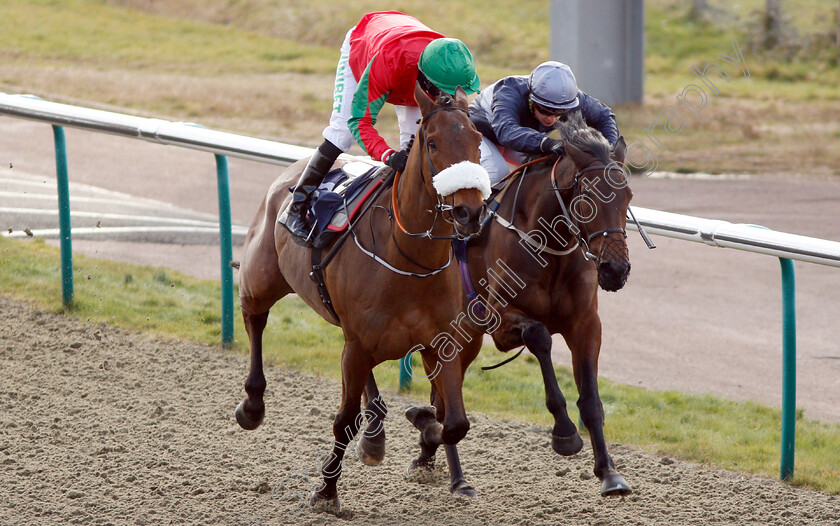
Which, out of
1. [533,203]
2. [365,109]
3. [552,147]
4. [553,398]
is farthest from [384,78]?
[553,398]

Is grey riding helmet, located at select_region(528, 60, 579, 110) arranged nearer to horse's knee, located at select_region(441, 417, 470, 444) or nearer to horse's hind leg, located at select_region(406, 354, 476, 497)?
horse's hind leg, located at select_region(406, 354, 476, 497)

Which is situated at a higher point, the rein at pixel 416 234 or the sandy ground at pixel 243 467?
the rein at pixel 416 234

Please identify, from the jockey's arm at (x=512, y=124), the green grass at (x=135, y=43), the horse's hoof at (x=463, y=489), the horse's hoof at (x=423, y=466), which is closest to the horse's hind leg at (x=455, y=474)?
the horse's hoof at (x=463, y=489)

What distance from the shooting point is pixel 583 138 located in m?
4.43

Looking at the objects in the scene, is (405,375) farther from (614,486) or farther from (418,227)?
(418,227)

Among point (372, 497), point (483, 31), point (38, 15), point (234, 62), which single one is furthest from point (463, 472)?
point (38, 15)

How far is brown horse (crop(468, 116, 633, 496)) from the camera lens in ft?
13.9

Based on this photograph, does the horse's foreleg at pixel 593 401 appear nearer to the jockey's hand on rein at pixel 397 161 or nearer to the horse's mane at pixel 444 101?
the jockey's hand on rein at pixel 397 161

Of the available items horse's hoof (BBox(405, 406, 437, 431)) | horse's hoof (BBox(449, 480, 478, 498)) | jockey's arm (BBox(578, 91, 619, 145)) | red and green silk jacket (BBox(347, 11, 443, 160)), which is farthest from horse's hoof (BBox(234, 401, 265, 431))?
jockey's arm (BBox(578, 91, 619, 145))

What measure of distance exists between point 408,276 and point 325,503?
114 cm

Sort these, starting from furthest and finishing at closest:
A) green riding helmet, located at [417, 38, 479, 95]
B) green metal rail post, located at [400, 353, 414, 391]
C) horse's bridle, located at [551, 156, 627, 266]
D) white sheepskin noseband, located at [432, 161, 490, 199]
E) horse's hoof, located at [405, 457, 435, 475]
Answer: green metal rail post, located at [400, 353, 414, 391] < horse's hoof, located at [405, 457, 435, 475] < horse's bridle, located at [551, 156, 627, 266] < green riding helmet, located at [417, 38, 479, 95] < white sheepskin noseband, located at [432, 161, 490, 199]

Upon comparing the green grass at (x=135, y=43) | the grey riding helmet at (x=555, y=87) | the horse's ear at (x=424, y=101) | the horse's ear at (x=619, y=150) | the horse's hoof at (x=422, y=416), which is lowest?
the horse's hoof at (x=422, y=416)

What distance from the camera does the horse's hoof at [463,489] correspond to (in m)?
4.76

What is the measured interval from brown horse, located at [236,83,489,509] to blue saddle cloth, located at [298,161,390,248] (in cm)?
10
